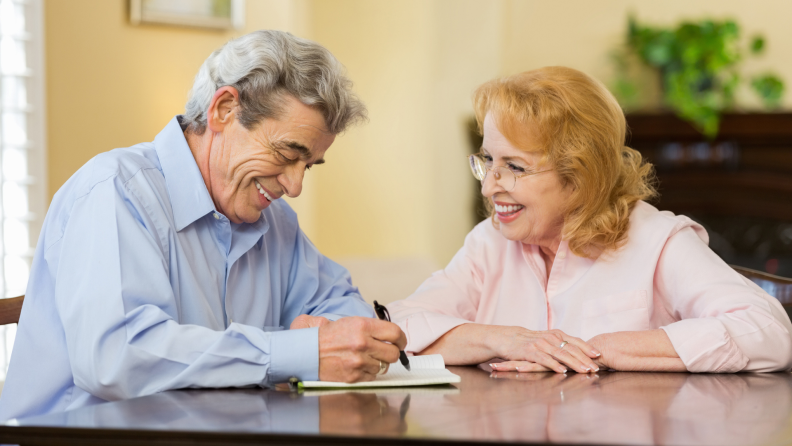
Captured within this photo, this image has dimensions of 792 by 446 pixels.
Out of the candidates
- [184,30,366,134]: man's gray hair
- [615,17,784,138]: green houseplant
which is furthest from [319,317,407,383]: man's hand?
[615,17,784,138]: green houseplant

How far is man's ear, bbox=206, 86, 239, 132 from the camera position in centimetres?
145

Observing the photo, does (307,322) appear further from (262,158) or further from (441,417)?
(441,417)

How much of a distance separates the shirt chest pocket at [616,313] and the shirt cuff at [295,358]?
2.50 feet

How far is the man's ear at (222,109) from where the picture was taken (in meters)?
1.45

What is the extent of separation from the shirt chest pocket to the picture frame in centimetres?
269

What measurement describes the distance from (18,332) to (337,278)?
0.71 metres

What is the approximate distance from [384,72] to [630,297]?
3.13m

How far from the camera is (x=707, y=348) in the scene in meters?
1.43

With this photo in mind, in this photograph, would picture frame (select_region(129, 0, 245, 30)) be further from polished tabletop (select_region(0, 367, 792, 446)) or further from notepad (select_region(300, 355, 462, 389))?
polished tabletop (select_region(0, 367, 792, 446))

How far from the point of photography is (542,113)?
1.71 meters

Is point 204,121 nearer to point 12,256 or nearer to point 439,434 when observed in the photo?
point 439,434

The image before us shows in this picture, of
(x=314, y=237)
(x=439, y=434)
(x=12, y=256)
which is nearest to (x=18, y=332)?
(x=439, y=434)

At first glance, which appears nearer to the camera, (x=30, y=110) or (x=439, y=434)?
(x=439, y=434)

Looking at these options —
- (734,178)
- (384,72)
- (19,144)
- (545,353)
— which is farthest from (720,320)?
(734,178)
